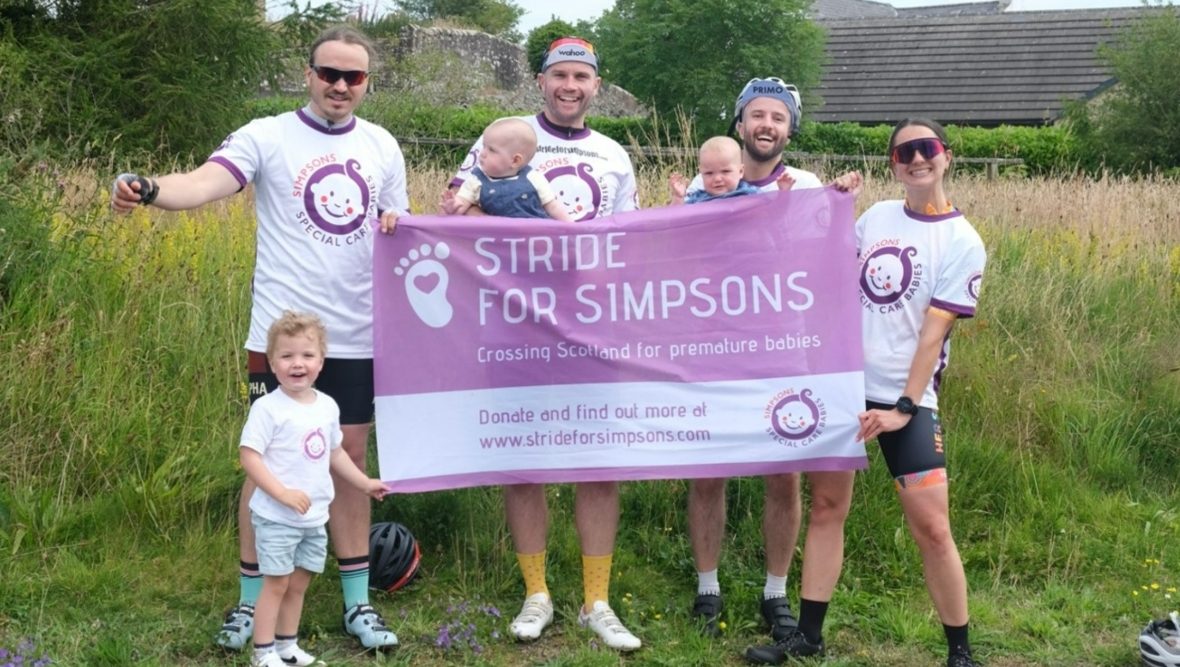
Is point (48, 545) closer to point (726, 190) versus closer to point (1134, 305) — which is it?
point (726, 190)

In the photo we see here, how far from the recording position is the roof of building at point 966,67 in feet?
127

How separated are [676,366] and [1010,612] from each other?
1.99 metres

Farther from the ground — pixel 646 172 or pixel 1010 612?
pixel 646 172

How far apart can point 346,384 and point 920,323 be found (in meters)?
2.29

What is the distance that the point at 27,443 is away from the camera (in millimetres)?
6023

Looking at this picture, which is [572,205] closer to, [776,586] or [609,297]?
[609,297]

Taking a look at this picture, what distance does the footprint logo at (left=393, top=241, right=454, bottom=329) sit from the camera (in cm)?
514

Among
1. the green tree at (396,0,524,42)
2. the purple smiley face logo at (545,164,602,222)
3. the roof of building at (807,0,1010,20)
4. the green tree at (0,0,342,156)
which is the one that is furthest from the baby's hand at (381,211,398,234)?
the green tree at (396,0,524,42)

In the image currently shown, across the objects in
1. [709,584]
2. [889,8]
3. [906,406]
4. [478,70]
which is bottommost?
[709,584]

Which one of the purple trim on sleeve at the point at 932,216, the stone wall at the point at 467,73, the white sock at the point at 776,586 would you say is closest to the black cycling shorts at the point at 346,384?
the white sock at the point at 776,586

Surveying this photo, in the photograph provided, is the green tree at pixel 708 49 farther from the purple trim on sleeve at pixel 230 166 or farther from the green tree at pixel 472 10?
the green tree at pixel 472 10

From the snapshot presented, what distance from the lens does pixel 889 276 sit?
479cm

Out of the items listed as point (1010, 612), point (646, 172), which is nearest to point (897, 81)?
point (646, 172)

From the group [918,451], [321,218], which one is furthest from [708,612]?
[321,218]
